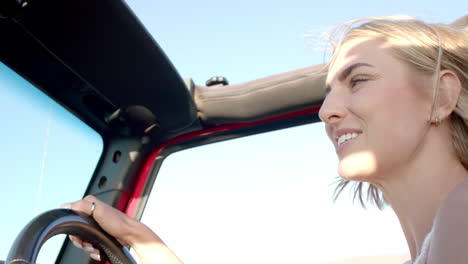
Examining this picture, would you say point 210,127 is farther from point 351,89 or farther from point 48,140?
point 351,89

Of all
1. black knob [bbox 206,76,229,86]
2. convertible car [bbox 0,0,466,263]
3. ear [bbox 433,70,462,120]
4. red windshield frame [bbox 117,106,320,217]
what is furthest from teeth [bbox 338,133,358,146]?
black knob [bbox 206,76,229,86]

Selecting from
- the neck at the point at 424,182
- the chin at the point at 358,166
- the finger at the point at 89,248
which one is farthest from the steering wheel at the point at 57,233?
the neck at the point at 424,182

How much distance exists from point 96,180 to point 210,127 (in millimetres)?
544

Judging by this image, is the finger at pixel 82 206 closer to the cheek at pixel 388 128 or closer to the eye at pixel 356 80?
the cheek at pixel 388 128

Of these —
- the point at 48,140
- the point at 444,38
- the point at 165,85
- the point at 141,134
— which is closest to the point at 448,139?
the point at 444,38

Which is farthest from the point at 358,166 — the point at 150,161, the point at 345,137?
the point at 150,161

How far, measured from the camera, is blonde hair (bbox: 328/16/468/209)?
4.02ft

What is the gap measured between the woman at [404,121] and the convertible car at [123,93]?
0.54 m

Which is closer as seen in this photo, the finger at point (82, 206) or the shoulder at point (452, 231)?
the shoulder at point (452, 231)

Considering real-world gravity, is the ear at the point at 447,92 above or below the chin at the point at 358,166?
above

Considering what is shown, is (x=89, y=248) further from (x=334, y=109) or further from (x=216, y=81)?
(x=216, y=81)

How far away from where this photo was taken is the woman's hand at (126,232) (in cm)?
115

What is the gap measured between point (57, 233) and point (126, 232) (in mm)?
385

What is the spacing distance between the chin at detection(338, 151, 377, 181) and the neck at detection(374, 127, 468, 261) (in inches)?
2.4
